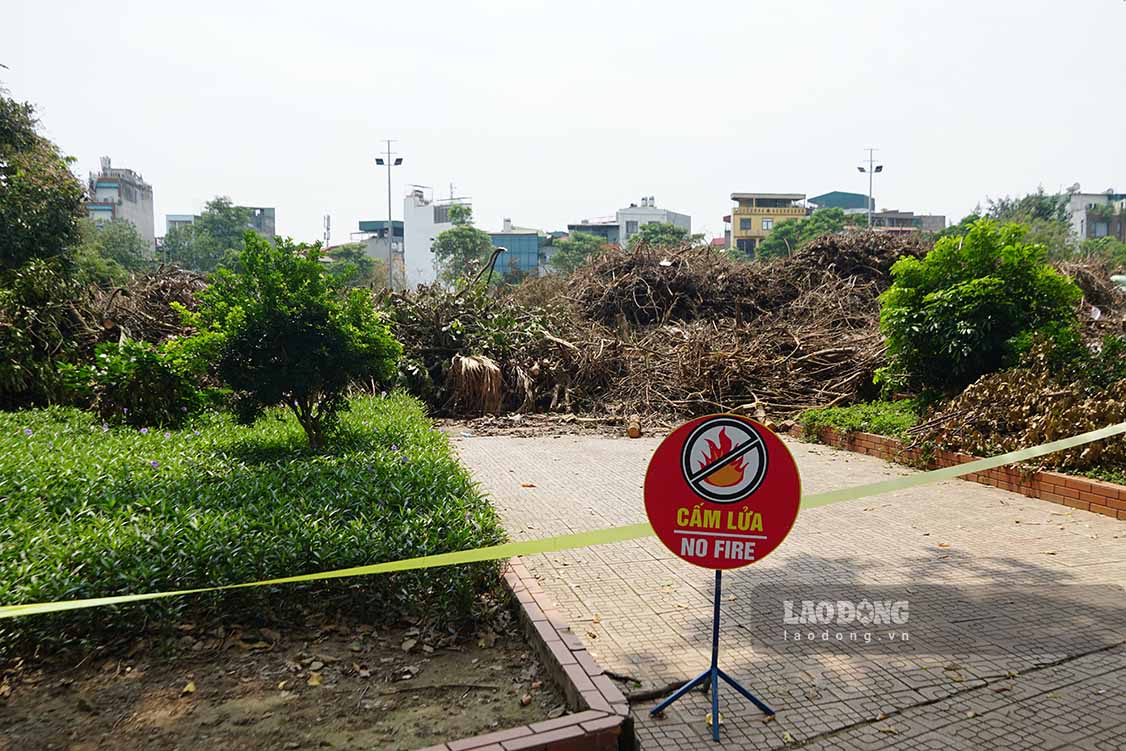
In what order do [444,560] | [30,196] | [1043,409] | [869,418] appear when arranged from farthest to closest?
[30,196], [869,418], [1043,409], [444,560]

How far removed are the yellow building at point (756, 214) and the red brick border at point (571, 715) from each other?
8741 centimetres

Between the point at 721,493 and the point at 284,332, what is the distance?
4.75 metres

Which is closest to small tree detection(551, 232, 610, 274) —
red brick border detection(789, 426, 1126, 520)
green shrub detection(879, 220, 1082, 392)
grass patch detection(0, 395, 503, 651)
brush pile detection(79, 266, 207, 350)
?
brush pile detection(79, 266, 207, 350)

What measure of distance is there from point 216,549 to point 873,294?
592 inches

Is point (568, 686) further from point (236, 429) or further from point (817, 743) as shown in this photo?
point (236, 429)

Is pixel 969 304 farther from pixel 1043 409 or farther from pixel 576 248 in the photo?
pixel 576 248

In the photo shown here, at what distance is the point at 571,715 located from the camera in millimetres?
3002

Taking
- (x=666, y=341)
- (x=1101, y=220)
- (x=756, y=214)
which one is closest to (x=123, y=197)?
(x=756, y=214)

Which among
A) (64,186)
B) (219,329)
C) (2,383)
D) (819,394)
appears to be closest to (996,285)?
(819,394)

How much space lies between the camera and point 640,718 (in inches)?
128

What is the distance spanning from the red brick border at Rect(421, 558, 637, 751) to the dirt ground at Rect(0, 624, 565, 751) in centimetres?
11

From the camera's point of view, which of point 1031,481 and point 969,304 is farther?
point 969,304

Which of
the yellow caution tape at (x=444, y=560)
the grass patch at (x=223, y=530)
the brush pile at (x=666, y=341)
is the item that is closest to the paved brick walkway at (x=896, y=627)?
the yellow caution tape at (x=444, y=560)

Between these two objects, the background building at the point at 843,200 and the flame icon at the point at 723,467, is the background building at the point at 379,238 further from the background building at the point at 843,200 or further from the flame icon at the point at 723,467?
the flame icon at the point at 723,467
